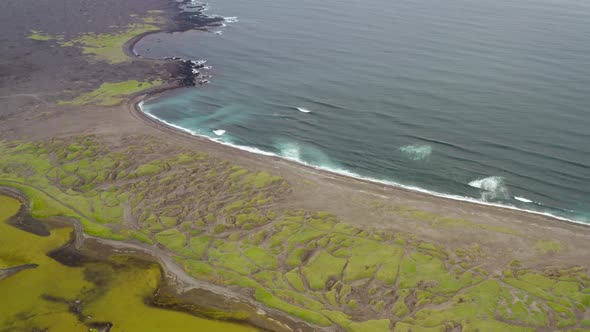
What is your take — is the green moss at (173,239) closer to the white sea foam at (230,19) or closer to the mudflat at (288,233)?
the mudflat at (288,233)

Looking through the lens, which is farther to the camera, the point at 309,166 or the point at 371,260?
the point at 309,166

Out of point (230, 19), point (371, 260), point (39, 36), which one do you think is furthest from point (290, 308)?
point (230, 19)

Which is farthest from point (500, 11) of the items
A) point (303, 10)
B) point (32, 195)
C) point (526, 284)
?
point (32, 195)

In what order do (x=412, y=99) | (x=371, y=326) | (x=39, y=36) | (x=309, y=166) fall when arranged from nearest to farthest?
(x=371, y=326) < (x=309, y=166) < (x=412, y=99) < (x=39, y=36)

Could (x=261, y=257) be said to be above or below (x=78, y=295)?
above

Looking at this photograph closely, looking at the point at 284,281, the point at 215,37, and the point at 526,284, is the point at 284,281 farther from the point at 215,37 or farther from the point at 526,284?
the point at 215,37

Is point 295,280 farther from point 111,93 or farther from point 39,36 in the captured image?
point 39,36

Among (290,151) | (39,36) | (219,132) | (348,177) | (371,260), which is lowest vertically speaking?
(371,260)

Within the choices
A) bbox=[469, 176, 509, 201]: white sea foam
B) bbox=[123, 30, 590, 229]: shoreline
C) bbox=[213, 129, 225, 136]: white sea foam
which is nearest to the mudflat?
bbox=[123, 30, 590, 229]: shoreline
